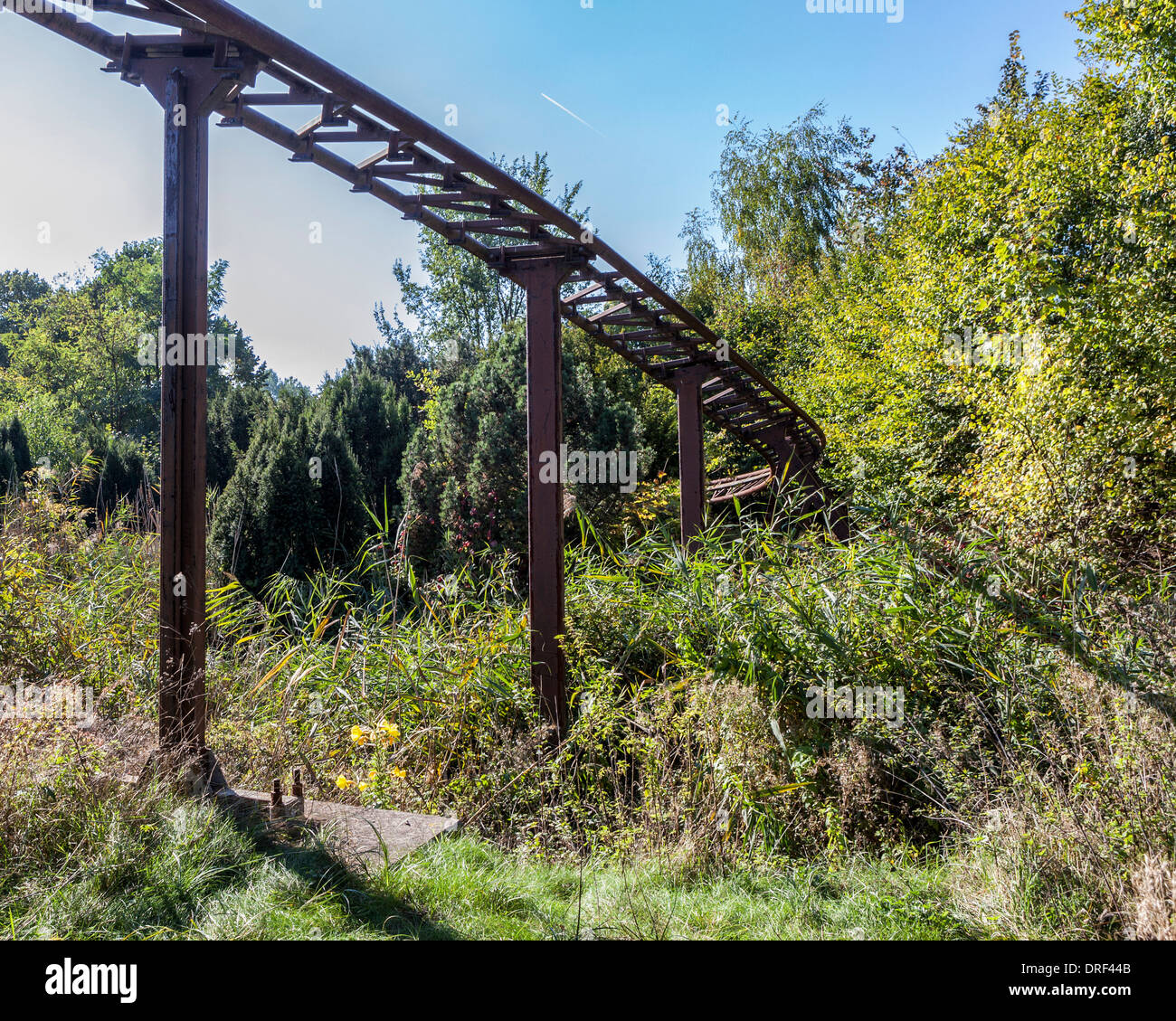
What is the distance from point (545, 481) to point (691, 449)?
11.0 feet

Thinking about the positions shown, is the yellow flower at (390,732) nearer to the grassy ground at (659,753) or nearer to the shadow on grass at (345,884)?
the grassy ground at (659,753)

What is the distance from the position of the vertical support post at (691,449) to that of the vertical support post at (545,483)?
3.03 metres

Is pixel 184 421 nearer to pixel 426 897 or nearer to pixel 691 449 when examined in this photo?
pixel 426 897

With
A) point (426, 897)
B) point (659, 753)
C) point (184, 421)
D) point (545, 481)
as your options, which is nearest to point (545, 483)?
point (545, 481)

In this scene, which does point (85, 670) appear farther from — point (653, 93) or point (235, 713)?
point (653, 93)

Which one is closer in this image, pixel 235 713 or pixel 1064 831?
pixel 1064 831

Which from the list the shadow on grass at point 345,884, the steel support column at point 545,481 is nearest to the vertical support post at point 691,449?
the steel support column at point 545,481

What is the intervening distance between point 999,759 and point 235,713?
4.33 m

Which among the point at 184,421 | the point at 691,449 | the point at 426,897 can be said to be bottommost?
the point at 426,897

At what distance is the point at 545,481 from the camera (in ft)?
17.8

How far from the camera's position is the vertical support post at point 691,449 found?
835 cm

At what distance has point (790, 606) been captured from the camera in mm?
4840

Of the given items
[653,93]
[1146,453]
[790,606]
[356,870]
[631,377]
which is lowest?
[356,870]
